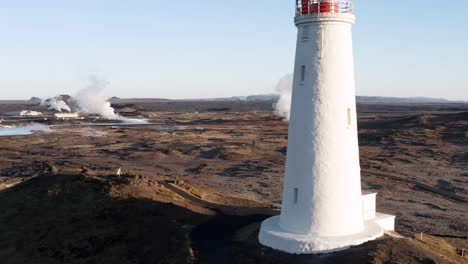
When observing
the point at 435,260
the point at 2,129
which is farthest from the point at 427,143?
the point at 2,129

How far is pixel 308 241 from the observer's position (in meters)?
19.2

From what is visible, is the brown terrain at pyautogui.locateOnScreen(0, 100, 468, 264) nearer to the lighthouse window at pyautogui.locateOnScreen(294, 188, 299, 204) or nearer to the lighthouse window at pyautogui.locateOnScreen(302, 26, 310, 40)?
the lighthouse window at pyautogui.locateOnScreen(294, 188, 299, 204)

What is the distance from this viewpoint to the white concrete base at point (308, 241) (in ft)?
63.0

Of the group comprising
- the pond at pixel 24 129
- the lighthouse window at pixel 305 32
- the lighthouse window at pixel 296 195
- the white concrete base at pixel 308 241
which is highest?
the lighthouse window at pixel 305 32

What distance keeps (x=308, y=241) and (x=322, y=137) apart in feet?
12.5

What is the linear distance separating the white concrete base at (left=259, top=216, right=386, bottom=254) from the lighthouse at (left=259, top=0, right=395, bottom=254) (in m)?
0.04

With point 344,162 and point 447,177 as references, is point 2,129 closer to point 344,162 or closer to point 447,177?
point 447,177

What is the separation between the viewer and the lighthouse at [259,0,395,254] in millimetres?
18625

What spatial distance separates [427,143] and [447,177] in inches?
974

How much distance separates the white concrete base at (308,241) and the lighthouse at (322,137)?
1.4 inches

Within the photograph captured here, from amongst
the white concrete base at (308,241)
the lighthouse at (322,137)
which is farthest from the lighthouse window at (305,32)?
the white concrete base at (308,241)

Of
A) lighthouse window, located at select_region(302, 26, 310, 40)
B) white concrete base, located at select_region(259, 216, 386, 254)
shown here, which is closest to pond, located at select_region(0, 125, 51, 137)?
white concrete base, located at select_region(259, 216, 386, 254)

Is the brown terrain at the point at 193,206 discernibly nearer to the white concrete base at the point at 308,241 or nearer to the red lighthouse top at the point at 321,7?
the white concrete base at the point at 308,241

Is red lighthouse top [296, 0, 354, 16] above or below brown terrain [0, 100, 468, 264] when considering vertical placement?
above
